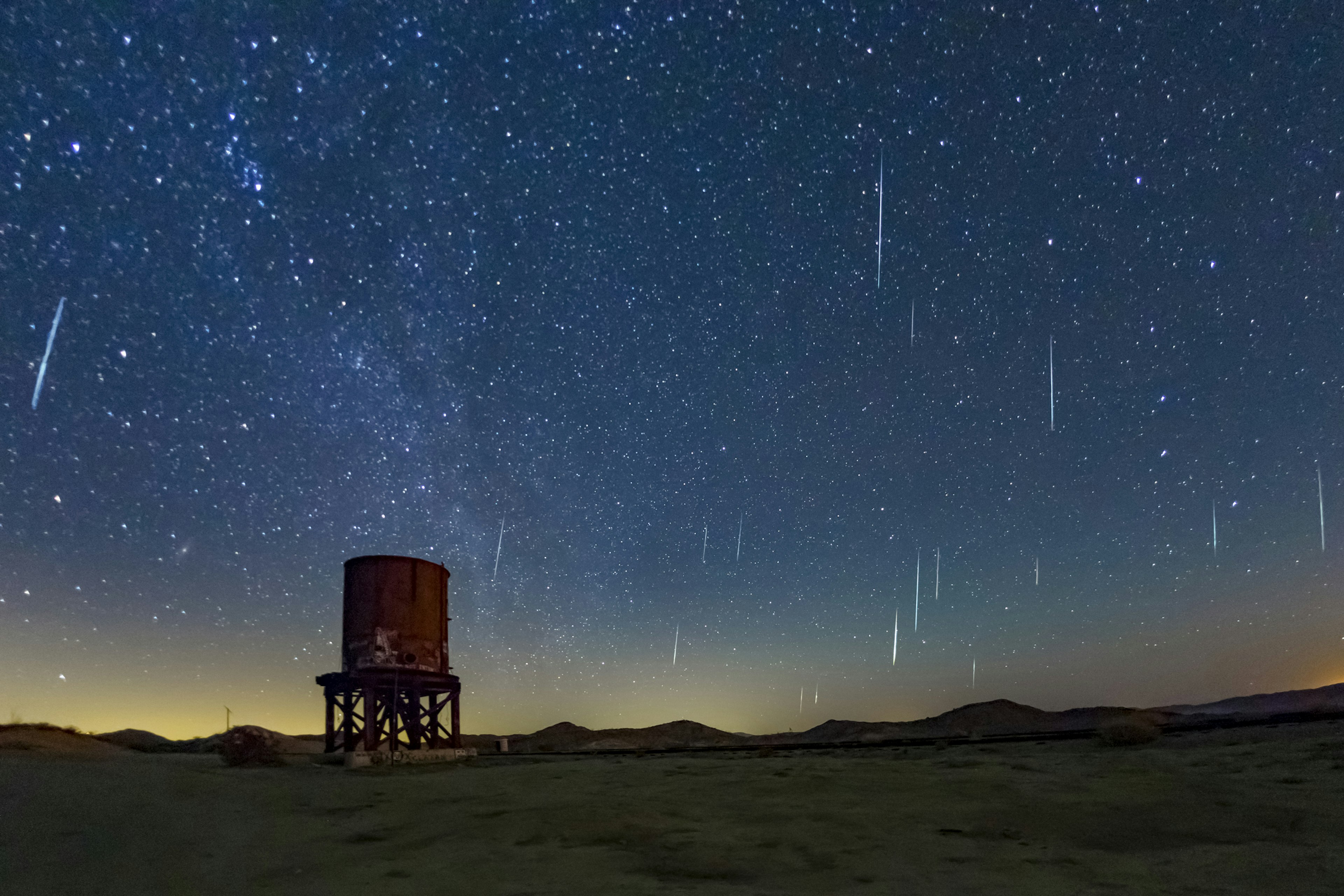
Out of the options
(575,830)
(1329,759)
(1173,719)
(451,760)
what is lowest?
(1173,719)

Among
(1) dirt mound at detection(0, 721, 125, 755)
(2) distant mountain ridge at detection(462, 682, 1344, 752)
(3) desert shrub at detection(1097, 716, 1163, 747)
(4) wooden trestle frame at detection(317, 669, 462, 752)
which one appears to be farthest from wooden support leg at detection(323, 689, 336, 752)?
(2) distant mountain ridge at detection(462, 682, 1344, 752)

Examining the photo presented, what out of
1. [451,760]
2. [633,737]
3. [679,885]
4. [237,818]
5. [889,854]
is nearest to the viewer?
[679,885]

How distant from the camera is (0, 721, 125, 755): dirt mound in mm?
19172

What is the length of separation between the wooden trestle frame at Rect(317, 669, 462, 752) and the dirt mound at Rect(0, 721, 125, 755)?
20.0ft

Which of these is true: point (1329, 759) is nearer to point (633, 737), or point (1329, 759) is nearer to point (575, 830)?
point (575, 830)

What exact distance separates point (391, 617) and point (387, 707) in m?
2.70

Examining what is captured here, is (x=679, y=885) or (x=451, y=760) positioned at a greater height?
(x=679, y=885)

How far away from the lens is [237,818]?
9.73m

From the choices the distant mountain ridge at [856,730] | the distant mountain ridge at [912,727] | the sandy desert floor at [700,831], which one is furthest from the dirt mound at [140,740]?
the sandy desert floor at [700,831]

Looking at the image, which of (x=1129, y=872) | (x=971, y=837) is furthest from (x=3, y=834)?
(x=1129, y=872)

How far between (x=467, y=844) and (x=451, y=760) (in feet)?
56.6

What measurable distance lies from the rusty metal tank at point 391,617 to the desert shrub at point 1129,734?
2067cm

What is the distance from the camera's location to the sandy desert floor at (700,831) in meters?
6.07

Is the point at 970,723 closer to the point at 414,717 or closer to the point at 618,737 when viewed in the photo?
the point at 618,737
